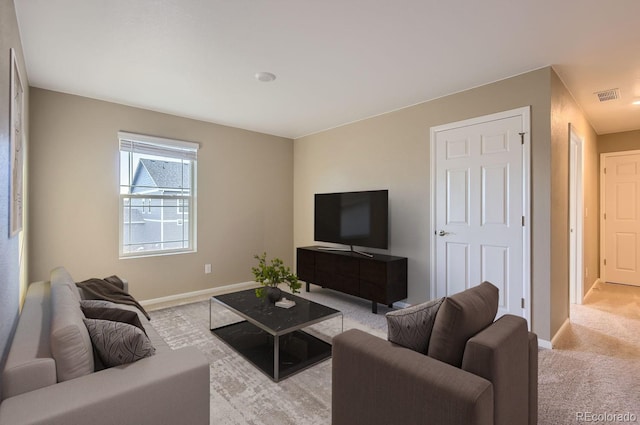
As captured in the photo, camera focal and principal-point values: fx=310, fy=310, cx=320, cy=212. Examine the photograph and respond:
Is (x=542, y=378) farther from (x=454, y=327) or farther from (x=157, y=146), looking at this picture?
(x=157, y=146)

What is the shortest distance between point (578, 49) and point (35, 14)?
3920 millimetres

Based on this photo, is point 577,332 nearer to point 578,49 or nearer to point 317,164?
point 578,49

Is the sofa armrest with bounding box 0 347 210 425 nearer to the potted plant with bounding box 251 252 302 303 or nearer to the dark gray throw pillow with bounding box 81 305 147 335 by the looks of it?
the dark gray throw pillow with bounding box 81 305 147 335

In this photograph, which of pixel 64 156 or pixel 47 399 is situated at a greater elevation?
pixel 64 156

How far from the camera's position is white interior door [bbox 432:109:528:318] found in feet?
9.55

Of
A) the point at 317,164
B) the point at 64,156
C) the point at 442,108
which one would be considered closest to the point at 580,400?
the point at 442,108

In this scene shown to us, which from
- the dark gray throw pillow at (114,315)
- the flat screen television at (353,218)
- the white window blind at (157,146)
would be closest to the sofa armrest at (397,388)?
the dark gray throw pillow at (114,315)

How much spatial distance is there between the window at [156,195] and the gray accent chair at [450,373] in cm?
338

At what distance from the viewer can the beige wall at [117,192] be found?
3.30 meters

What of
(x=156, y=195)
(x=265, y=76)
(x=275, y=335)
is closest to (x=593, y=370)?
(x=275, y=335)

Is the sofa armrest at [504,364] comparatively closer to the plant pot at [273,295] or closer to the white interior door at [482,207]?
the white interior door at [482,207]

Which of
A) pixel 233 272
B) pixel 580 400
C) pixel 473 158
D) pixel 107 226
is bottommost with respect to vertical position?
pixel 580 400

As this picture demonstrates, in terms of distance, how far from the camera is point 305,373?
2.31 m

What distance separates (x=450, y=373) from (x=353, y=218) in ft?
9.79
